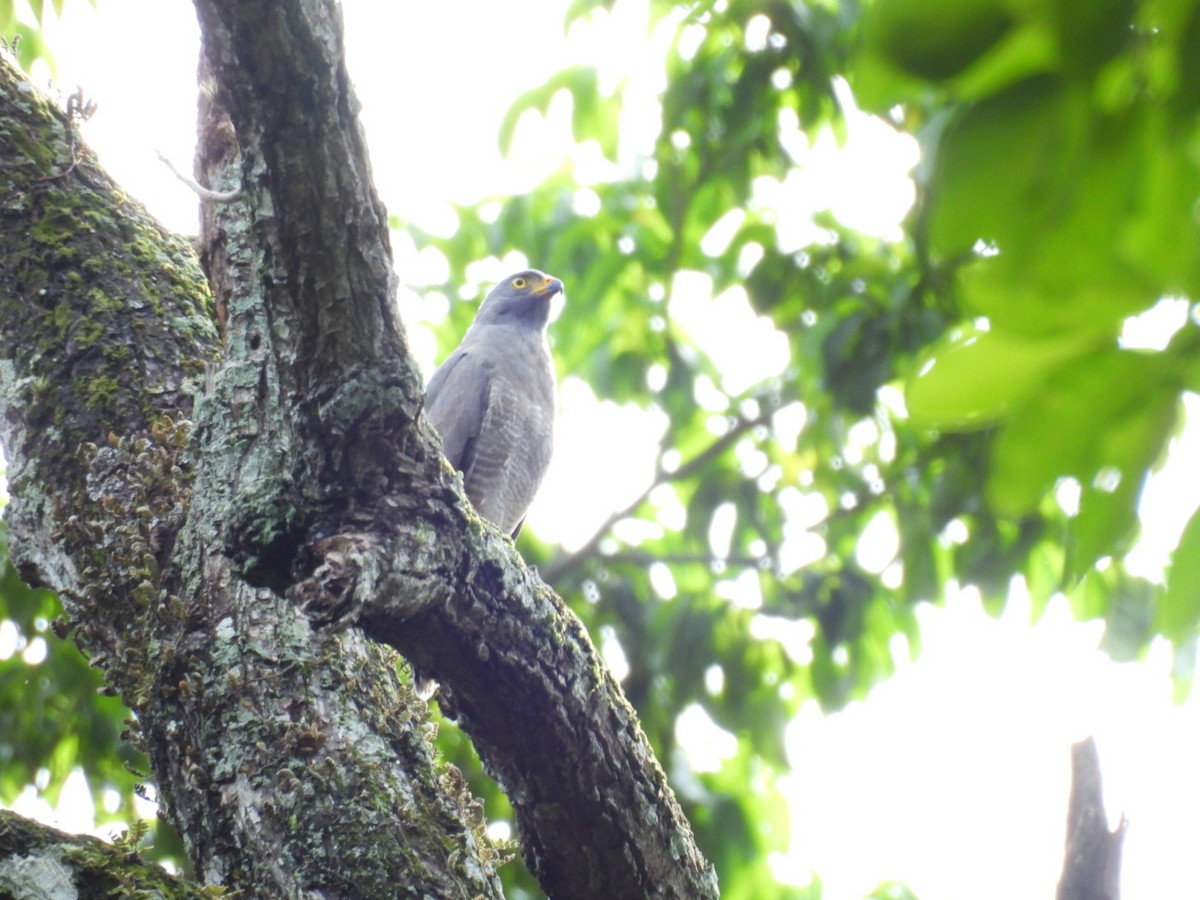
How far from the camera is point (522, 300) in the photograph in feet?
20.0

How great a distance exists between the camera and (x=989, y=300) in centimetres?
67

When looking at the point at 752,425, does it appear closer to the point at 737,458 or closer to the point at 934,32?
the point at 737,458

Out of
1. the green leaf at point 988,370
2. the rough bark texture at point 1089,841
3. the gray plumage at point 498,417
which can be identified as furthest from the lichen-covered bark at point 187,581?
the gray plumage at point 498,417

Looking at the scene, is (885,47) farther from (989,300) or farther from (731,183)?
(731,183)

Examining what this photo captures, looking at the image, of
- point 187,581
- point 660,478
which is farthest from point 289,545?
point 660,478

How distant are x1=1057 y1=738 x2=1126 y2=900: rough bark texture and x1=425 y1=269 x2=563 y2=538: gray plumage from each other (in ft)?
10.2

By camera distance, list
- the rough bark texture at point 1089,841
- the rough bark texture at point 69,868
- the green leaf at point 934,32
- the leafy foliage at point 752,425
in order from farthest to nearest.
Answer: the leafy foliage at point 752,425 < the rough bark texture at point 1089,841 < the rough bark texture at point 69,868 < the green leaf at point 934,32

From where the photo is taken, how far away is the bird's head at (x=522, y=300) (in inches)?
237

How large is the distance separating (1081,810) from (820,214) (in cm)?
380

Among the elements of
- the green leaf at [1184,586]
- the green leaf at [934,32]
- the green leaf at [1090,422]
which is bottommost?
the green leaf at [1184,586]

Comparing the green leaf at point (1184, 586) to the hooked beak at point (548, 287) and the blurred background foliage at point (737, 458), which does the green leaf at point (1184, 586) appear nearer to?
the blurred background foliage at point (737, 458)

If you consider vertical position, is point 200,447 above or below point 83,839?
above

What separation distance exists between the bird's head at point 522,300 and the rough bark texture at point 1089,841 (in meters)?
3.98

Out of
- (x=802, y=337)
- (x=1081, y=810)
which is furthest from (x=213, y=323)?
(x=802, y=337)
